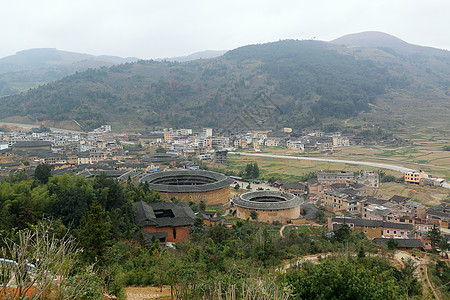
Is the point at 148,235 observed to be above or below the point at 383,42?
below

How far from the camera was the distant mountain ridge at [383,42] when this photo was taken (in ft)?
505

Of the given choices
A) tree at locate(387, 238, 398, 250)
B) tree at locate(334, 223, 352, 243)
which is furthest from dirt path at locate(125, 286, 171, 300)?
tree at locate(387, 238, 398, 250)

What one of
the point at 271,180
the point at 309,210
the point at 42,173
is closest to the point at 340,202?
the point at 309,210

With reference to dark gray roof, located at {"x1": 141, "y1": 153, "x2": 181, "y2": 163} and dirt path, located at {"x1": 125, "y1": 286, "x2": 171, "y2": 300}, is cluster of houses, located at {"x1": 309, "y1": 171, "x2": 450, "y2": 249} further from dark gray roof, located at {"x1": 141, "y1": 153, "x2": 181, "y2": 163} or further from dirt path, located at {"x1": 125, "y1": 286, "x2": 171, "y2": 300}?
dark gray roof, located at {"x1": 141, "y1": 153, "x2": 181, "y2": 163}

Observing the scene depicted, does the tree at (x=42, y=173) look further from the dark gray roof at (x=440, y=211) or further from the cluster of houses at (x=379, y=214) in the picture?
the dark gray roof at (x=440, y=211)

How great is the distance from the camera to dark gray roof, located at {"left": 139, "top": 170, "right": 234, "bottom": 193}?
25531 millimetres

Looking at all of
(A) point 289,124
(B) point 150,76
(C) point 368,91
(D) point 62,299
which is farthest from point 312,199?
(B) point 150,76

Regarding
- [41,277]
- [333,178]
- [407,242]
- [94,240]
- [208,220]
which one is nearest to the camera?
[41,277]

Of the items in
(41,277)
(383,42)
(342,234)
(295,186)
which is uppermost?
(383,42)

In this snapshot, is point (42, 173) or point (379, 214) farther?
point (379, 214)

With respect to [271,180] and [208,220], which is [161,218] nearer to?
[208,220]

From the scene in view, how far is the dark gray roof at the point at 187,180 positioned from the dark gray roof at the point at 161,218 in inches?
173

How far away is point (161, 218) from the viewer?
61.8ft

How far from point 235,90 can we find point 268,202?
71.7 m
